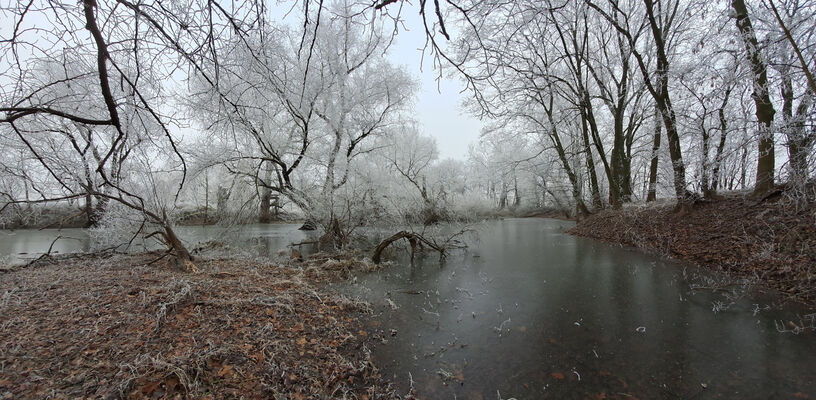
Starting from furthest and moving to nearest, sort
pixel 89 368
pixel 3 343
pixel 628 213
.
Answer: pixel 628 213, pixel 3 343, pixel 89 368

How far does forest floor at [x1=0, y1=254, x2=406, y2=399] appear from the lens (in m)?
2.26

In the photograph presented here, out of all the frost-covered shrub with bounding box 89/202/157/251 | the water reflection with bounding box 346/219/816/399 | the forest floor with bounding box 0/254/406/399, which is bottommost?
the water reflection with bounding box 346/219/816/399

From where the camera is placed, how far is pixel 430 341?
12.3ft

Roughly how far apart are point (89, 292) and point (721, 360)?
6622 mm

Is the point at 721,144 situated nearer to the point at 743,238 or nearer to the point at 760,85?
the point at 760,85

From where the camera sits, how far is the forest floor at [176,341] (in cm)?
226

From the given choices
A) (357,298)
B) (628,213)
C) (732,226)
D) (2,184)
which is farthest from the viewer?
(628,213)

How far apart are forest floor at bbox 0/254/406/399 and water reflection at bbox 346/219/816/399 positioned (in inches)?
23.1

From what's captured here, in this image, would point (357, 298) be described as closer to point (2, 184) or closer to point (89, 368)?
point (89, 368)

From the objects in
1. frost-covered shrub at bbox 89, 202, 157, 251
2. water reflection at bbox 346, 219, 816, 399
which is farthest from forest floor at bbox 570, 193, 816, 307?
frost-covered shrub at bbox 89, 202, 157, 251

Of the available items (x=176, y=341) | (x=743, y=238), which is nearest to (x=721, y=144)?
(x=743, y=238)

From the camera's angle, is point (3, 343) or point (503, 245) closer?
point (3, 343)

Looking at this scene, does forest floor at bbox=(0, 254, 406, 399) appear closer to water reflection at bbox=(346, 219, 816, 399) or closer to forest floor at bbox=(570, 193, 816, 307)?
water reflection at bbox=(346, 219, 816, 399)

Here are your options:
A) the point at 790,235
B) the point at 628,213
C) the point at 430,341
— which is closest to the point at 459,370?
the point at 430,341
